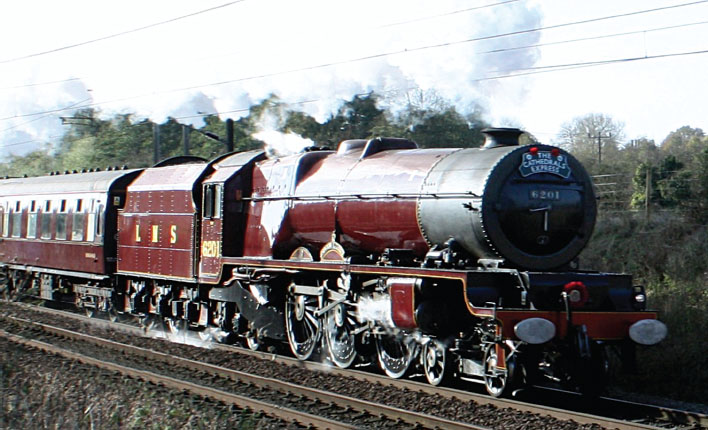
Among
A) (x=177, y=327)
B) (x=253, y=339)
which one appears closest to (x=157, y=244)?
(x=177, y=327)

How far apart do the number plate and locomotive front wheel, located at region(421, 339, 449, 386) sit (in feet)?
7.19

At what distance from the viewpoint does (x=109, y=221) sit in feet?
56.5

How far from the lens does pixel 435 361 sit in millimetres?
10344

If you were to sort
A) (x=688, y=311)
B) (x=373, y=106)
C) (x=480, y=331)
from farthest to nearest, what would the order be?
(x=373, y=106), (x=688, y=311), (x=480, y=331)

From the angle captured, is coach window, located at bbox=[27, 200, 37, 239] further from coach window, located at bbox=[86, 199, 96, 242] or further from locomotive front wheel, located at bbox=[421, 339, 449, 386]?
locomotive front wheel, located at bbox=[421, 339, 449, 386]

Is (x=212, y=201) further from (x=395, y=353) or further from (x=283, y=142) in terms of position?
(x=395, y=353)

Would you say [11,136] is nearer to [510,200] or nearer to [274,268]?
[274,268]

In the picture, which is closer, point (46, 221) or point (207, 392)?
point (207, 392)

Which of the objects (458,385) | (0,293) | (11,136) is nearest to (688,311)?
(458,385)

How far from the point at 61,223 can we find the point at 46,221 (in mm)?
1142

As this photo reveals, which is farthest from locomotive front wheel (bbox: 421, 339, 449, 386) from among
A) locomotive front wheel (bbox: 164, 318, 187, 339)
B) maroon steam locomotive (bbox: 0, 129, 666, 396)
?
locomotive front wheel (bbox: 164, 318, 187, 339)

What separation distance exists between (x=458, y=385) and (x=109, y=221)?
31.3 ft

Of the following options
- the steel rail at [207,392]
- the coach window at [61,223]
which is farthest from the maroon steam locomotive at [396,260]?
the coach window at [61,223]

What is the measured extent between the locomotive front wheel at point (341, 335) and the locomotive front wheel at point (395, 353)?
449 millimetres
